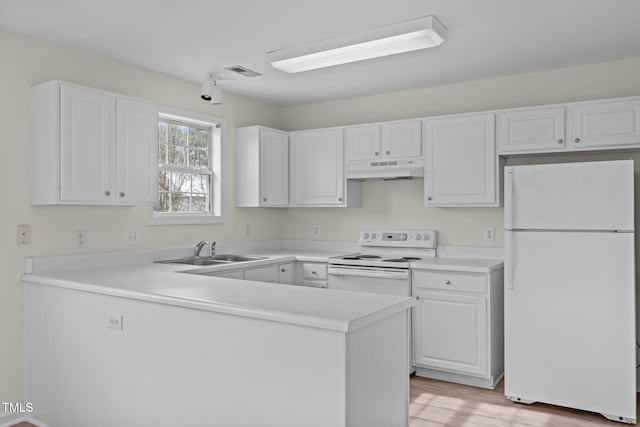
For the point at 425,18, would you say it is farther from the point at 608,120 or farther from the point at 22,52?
the point at 22,52

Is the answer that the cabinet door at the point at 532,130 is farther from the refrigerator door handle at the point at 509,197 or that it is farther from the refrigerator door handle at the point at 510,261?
the refrigerator door handle at the point at 510,261

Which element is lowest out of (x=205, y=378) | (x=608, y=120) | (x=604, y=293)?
(x=205, y=378)

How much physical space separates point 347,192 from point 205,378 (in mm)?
2683

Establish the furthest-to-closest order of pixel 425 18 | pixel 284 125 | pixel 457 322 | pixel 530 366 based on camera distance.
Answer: pixel 284 125 → pixel 457 322 → pixel 530 366 → pixel 425 18

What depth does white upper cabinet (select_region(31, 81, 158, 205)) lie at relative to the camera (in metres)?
3.01

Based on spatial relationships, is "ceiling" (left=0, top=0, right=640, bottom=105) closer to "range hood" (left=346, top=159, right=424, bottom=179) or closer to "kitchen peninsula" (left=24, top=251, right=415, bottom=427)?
"range hood" (left=346, top=159, right=424, bottom=179)

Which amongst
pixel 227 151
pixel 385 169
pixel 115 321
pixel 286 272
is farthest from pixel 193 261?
pixel 385 169

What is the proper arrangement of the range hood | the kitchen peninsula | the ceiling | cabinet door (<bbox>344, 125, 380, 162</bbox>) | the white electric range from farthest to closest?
1. cabinet door (<bbox>344, 125, 380, 162</bbox>)
2. the range hood
3. the white electric range
4. the ceiling
5. the kitchen peninsula

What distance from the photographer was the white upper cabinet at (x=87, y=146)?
9.86ft

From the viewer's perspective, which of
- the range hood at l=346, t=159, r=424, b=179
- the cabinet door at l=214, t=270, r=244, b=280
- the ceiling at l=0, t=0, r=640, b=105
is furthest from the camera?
the range hood at l=346, t=159, r=424, b=179

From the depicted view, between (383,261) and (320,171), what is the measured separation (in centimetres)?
120

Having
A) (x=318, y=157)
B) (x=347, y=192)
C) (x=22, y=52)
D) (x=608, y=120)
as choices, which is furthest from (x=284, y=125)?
(x=608, y=120)

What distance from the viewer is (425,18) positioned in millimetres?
2818

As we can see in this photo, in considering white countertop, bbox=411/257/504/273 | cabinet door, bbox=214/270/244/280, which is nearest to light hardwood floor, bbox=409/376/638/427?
white countertop, bbox=411/257/504/273
